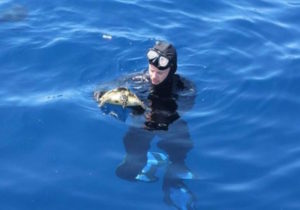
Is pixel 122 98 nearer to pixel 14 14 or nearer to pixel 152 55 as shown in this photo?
pixel 152 55

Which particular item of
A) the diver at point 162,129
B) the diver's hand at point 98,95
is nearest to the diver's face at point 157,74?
the diver at point 162,129

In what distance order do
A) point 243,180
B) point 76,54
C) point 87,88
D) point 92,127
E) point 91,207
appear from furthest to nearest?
point 76,54, point 87,88, point 92,127, point 243,180, point 91,207

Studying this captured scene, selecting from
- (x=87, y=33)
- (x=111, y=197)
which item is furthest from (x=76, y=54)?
(x=111, y=197)

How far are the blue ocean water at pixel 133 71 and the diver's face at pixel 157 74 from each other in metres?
0.83

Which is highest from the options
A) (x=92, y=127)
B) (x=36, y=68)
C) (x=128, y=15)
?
(x=128, y=15)

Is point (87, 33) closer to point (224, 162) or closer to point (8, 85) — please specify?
point (8, 85)

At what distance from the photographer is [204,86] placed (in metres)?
9.48

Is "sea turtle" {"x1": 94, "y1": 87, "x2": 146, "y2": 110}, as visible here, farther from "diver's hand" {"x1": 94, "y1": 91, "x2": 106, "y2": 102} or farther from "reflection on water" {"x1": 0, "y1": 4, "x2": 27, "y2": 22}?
"reflection on water" {"x1": 0, "y1": 4, "x2": 27, "y2": 22}

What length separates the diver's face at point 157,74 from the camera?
793 centimetres

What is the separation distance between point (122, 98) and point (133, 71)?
205 cm

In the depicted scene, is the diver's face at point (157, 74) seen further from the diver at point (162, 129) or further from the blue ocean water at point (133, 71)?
the blue ocean water at point (133, 71)

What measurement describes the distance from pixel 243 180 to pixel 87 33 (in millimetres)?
4791

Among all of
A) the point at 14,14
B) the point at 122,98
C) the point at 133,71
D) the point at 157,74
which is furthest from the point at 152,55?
the point at 14,14

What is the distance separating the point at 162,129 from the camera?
8062mm
